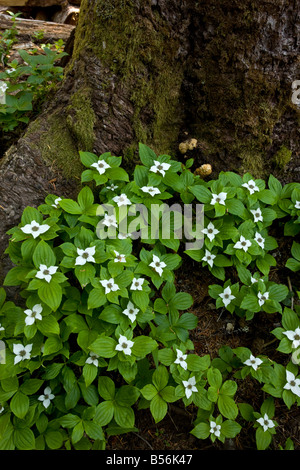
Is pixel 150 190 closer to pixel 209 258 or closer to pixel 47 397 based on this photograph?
pixel 209 258

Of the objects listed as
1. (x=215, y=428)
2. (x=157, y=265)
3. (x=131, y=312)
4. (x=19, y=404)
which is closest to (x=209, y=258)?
(x=157, y=265)

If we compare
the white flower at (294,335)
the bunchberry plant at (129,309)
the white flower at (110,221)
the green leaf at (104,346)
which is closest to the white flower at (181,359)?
the bunchberry plant at (129,309)

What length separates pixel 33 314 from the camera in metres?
2.12

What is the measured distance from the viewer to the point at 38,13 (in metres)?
5.62

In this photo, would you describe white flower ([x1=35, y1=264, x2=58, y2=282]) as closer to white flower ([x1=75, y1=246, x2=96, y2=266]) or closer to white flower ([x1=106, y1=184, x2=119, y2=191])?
white flower ([x1=75, y1=246, x2=96, y2=266])

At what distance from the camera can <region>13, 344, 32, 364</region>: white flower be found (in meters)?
2.15

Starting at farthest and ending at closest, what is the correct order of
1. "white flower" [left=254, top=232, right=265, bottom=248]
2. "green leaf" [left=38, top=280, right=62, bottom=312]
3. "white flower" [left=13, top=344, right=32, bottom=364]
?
"white flower" [left=254, top=232, right=265, bottom=248], "white flower" [left=13, top=344, right=32, bottom=364], "green leaf" [left=38, top=280, right=62, bottom=312]

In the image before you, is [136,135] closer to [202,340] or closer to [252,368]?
[202,340]

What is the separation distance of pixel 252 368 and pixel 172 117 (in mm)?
1911

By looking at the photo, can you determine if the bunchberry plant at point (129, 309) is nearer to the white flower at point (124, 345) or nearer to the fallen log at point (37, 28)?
the white flower at point (124, 345)

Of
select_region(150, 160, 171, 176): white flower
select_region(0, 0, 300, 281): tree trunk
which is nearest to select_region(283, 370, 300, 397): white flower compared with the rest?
select_region(0, 0, 300, 281): tree trunk

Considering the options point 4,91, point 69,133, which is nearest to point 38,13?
point 4,91

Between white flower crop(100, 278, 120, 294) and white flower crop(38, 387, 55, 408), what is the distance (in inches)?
29.3

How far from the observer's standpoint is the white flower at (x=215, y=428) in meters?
2.25
